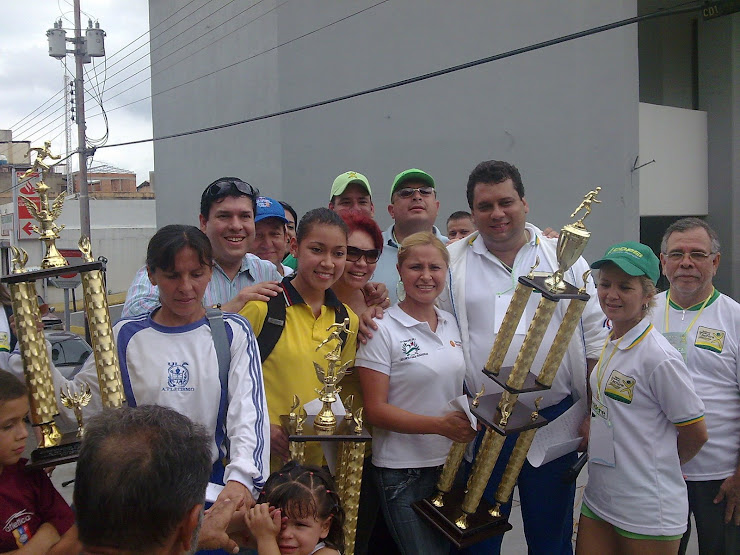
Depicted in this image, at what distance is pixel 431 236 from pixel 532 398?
0.83 metres

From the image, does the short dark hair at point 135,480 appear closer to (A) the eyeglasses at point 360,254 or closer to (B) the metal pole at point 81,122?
(A) the eyeglasses at point 360,254

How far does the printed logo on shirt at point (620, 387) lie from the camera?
2.43m

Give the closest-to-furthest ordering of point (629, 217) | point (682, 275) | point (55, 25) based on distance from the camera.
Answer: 1. point (682, 275)
2. point (629, 217)
3. point (55, 25)

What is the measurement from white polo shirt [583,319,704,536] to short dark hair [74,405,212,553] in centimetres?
179

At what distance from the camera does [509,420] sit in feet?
7.20

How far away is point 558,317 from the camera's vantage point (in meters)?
2.66

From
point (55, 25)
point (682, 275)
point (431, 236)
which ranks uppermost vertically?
point (55, 25)

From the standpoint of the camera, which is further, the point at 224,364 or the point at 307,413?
the point at 307,413

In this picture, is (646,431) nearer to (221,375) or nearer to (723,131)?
(221,375)

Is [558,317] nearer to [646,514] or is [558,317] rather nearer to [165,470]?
[646,514]

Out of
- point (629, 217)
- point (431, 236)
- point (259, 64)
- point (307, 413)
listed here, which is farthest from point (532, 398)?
point (259, 64)

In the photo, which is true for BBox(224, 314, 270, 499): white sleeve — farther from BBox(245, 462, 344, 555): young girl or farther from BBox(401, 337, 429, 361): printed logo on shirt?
BBox(401, 337, 429, 361): printed logo on shirt

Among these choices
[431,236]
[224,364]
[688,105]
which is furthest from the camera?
[688,105]

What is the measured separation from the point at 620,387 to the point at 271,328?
4.62 ft
